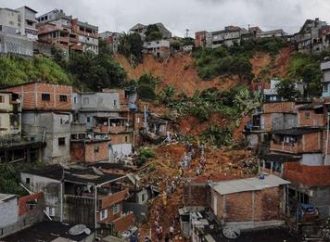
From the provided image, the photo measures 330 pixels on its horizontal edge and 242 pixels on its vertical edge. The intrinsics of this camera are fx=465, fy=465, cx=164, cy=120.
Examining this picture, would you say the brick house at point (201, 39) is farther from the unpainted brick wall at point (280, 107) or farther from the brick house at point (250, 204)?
the brick house at point (250, 204)

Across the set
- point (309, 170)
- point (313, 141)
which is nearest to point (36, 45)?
point (313, 141)

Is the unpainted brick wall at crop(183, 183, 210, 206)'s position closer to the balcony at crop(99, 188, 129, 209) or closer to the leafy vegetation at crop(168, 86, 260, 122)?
the balcony at crop(99, 188, 129, 209)

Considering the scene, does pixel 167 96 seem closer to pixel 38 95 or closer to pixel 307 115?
pixel 38 95

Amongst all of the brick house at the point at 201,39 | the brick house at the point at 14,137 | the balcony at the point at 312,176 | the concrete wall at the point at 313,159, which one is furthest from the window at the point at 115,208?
the brick house at the point at 201,39

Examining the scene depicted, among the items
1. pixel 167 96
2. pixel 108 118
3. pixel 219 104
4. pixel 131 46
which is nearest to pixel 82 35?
pixel 131 46

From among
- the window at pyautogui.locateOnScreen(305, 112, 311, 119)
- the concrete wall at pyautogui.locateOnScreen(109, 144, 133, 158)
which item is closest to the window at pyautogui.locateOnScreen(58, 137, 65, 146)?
the concrete wall at pyautogui.locateOnScreen(109, 144, 133, 158)
